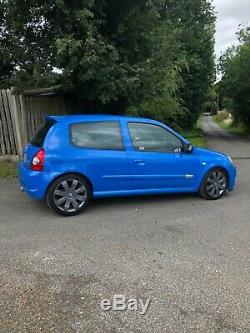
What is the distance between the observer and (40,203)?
6512mm

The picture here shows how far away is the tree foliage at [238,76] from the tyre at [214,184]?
18.9 metres

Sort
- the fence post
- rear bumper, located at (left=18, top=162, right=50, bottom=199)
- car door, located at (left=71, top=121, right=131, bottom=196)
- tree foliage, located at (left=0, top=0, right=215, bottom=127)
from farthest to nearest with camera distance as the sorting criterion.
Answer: the fence post
tree foliage, located at (left=0, top=0, right=215, bottom=127)
car door, located at (left=71, top=121, right=131, bottom=196)
rear bumper, located at (left=18, top=162, right=50, bottom=199)

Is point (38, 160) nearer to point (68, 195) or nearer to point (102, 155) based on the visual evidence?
point (68, 195)

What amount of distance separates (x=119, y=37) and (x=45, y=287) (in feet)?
22.7

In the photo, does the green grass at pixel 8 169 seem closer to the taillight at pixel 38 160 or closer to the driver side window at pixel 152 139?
the taillight at pixel 38 160

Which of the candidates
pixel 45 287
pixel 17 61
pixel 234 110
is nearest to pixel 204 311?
pixel 45 287

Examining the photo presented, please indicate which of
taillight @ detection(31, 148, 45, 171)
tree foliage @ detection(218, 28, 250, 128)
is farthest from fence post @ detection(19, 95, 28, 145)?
tree foliage @ detection(218, 28, 250, 128)

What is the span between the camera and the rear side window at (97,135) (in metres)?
5.99

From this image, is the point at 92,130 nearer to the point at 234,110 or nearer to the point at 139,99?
the point at 139,99

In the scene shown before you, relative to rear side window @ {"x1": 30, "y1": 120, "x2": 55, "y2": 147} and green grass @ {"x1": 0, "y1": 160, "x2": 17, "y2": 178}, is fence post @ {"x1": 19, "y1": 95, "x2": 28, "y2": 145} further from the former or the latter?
rear side window @ {"x1": 30, "y1": 120, "x2": 55, "y2": 147}

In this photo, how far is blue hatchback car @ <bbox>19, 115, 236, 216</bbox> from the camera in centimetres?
574

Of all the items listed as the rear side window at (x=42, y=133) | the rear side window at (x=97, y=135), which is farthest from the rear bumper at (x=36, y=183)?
the rear side window at (x=97, y=135)

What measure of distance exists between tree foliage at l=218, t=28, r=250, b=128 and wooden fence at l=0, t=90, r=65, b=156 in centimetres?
1792

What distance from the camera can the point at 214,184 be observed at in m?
6.91
